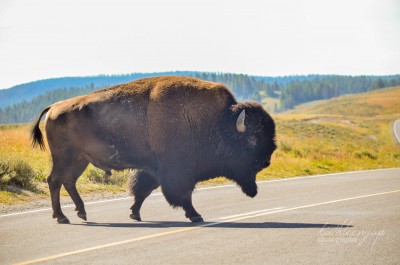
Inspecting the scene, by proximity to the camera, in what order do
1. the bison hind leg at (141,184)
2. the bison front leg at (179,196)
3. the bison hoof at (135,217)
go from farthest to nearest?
the bison hind leg at (141,184)
the bison hoof at (135,217)
the bison front leg at (179,196)

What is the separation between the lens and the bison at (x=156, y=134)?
9617mm

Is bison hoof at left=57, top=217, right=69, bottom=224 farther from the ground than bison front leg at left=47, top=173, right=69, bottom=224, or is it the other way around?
bison front leg at left=47, top=173, right=69, bottom=224

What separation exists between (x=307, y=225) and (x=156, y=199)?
15.2ft

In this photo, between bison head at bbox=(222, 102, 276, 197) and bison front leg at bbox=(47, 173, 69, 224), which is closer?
bison front leg at bbox=(47, 173, 69, 224)

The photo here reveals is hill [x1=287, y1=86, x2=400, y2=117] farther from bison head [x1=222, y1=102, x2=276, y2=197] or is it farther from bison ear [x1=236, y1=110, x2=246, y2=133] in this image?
bison ear [x1=236, y1=110, x2=246, y2=133]

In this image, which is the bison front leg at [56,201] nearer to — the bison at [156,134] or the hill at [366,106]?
the bison at [156,134]

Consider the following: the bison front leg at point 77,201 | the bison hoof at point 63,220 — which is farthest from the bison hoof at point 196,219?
the bison hoof at point 63,220

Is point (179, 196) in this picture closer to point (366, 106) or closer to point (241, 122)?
point (241, 122)

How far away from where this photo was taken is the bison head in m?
9.73

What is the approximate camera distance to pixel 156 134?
9586 mm

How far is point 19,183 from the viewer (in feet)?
45.8

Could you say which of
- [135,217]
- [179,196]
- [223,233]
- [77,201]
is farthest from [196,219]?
[77,201]

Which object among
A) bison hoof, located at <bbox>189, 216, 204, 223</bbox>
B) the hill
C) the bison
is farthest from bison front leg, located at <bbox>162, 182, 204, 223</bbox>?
the hill

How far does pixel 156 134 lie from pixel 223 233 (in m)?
2.26
